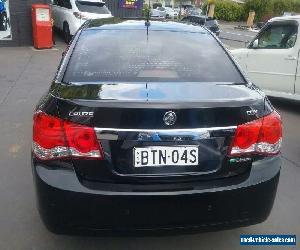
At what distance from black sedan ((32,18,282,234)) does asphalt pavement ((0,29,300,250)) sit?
0.54 m

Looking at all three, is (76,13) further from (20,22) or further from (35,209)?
(35,209)

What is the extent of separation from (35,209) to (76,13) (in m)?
12.7

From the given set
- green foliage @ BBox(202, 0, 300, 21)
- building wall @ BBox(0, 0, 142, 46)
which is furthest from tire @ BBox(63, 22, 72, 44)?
green foliage @ BBox(202, 0, 300, 21)

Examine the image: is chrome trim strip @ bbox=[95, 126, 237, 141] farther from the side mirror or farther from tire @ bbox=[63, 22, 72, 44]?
tire @ bbox=[63, 22, 72, 44]

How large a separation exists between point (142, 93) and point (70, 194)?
76cm

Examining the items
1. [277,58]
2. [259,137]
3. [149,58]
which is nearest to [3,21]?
[277,58]

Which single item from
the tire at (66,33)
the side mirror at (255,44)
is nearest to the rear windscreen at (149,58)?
the side mirror at (255,44)

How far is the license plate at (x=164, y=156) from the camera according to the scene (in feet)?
8.13

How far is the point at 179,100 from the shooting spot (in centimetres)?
252

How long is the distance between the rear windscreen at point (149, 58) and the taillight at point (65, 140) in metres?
0.54

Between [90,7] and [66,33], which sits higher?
[90,7]

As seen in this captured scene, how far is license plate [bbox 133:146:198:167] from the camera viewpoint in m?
2.48

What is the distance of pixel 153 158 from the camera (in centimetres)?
250

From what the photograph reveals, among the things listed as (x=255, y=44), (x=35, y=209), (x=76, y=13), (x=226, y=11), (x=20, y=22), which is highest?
(x=255, y=44)
